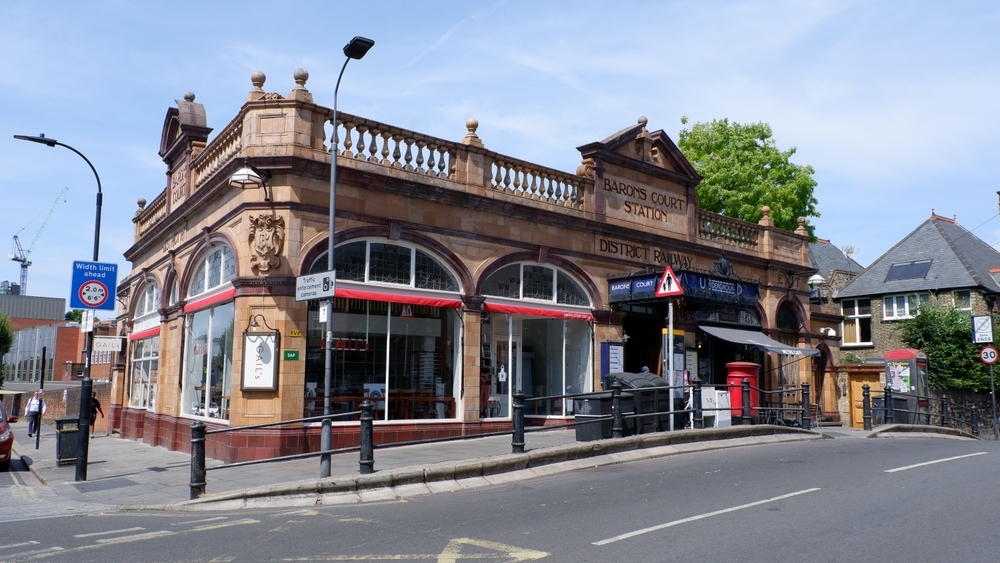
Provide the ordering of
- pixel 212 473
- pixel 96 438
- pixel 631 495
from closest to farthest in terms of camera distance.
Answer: pixel 631 495
pixel 212 473
pixel 96 438

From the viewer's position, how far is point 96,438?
24.8 meters

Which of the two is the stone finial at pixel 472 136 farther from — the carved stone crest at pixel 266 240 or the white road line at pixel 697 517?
the white road line at pixel 697 517

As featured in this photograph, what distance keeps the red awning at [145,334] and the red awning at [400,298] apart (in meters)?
9.49

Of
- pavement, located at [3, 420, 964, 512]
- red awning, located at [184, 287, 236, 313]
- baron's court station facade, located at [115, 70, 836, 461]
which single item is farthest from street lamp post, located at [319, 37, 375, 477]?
red awning, located at [184, 287, 236, 313]

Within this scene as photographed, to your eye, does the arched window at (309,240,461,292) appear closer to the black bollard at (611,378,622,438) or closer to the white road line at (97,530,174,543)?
the black bollard at (611,378,622,438)

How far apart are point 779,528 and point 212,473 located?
9.73 m

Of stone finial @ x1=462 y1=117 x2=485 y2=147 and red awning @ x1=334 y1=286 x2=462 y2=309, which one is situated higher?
stone finial @ x1=462 y1=117 x2=485 y2=147

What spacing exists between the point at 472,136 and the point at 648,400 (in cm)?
714

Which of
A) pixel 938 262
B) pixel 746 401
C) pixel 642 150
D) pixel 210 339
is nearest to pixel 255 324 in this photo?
pixel 210 339

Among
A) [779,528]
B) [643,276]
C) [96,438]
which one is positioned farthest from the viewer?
[96,438]

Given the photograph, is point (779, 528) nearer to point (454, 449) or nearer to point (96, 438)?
point (454, 449)

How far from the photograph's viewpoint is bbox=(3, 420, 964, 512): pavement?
11047 mm

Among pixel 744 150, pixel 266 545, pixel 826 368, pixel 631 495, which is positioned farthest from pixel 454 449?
pixel 744 150

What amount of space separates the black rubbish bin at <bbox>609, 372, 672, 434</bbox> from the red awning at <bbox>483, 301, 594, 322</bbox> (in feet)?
10.1
